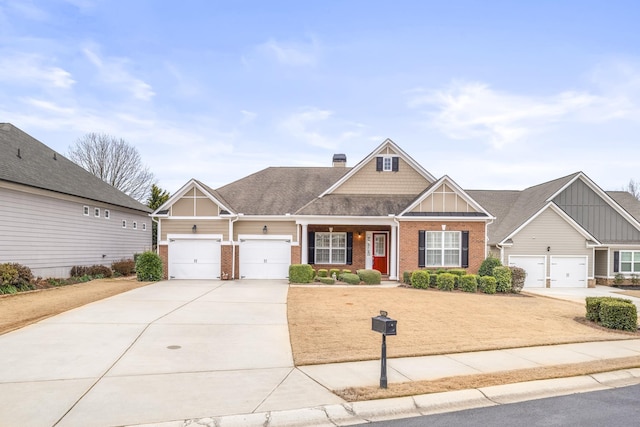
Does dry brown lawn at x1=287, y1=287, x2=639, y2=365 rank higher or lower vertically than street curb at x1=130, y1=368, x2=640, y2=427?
lower

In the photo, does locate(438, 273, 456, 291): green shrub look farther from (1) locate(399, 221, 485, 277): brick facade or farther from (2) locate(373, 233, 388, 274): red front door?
(2) locate(373, 233, 388, 274): red front door

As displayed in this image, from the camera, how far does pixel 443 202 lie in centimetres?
2122

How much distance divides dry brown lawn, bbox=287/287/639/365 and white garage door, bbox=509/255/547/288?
6495 millimetres

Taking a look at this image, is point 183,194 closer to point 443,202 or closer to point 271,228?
point 271,228

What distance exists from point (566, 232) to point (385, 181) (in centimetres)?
1043

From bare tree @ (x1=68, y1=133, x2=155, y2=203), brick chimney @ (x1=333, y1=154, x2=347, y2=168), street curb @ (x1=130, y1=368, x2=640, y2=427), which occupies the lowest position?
street curb @ (x1=130, y1=368, x2=640, y2=427)

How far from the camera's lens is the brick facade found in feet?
68.9

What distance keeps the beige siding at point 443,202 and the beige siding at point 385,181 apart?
98.3 inches

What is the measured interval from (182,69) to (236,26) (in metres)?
4.04

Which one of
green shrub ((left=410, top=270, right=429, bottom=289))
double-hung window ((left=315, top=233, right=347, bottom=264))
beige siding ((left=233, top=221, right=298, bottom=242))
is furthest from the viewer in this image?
double-hung window ((left=315, top=233, right=347, bottom=264))

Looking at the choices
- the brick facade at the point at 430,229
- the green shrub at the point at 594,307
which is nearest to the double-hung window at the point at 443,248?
the brick facade at the point at 430,229

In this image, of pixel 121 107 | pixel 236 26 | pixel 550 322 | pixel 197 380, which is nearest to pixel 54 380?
pixel 197 380

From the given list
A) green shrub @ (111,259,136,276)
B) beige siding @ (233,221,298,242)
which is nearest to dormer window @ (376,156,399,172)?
beige siding @ (233,221,298,242)

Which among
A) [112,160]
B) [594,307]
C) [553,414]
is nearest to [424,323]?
[594,307]
